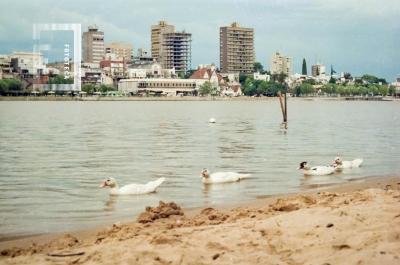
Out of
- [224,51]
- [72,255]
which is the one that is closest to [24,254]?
[72,255]

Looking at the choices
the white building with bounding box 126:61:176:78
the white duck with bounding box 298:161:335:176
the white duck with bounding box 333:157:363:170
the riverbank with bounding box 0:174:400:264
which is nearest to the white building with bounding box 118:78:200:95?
the white building with bounding box 126:61:176:78

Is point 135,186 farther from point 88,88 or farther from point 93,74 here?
point 93,74

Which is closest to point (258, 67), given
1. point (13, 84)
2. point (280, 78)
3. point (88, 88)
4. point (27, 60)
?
point (280, 78)

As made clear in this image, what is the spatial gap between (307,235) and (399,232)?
532mm

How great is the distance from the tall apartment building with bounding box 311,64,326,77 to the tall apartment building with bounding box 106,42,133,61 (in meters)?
42.9

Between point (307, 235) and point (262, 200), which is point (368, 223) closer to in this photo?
point (307, 235)

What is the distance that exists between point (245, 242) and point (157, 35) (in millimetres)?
118238

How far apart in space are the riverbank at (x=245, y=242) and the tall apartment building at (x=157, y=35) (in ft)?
366

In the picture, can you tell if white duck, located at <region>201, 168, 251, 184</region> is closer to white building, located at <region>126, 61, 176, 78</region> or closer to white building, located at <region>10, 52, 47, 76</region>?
white building, located at <region>10, 52, 47, 76</region>

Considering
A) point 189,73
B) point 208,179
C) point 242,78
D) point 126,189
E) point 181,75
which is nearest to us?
point 126,189

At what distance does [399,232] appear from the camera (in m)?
3.27

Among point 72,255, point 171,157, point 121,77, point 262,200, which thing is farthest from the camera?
point 121,77

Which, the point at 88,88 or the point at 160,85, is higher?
the point at 160,85

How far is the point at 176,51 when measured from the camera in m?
122
